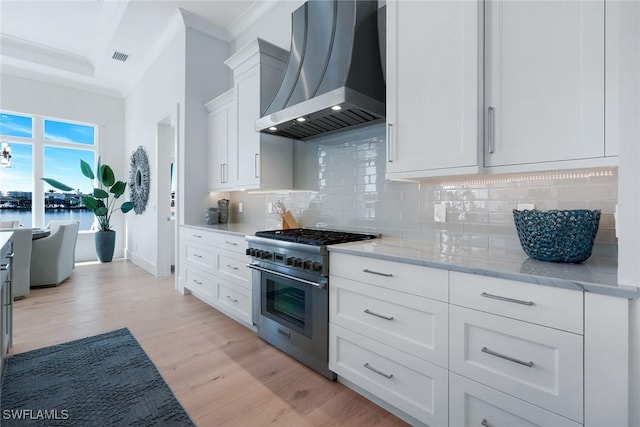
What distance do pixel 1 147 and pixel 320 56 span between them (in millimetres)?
6378

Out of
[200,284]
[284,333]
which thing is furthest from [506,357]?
[200,284]

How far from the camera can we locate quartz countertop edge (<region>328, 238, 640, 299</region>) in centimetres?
106

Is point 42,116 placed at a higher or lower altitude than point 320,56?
higher

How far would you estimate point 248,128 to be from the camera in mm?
3154

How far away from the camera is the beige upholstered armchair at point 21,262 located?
364cm

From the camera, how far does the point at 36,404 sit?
178 centimetres

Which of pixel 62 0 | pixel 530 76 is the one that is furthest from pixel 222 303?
pixel 62 0

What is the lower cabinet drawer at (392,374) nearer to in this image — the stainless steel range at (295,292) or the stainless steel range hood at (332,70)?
the stainless steel range at (295,292)

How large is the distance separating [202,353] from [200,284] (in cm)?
122

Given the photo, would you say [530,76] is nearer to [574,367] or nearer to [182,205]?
[574,367]

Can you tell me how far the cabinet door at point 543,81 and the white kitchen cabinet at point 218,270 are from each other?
2.13 metres

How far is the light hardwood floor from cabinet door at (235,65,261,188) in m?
1.45

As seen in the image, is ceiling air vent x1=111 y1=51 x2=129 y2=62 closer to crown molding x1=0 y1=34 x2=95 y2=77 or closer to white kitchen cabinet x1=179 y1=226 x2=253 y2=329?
crown molding x1=0 y1=34 x2=95 y2=77

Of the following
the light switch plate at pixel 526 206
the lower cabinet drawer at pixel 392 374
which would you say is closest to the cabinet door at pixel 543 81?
the light switch plate at pixel 526 206
